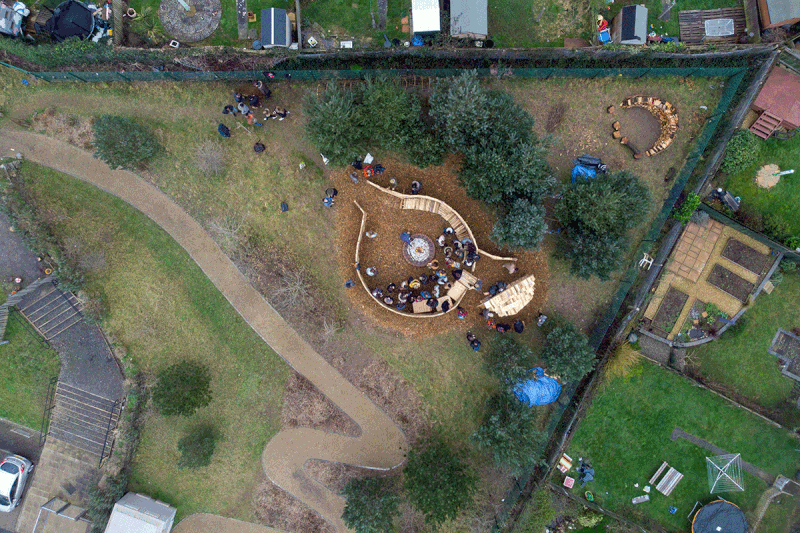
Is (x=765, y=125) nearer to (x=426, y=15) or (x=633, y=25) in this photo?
(x=633, y=25)

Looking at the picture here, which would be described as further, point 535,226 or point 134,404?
point 134,404

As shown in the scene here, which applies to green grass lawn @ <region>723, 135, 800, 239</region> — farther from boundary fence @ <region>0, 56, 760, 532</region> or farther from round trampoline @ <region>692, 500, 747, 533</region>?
round trampoline @ <region>692, 500, 747, 533</region>

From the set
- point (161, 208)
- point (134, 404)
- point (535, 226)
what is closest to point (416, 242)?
point (535, 226)

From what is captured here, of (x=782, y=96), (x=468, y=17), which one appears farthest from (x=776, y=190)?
(x=468, y=17)

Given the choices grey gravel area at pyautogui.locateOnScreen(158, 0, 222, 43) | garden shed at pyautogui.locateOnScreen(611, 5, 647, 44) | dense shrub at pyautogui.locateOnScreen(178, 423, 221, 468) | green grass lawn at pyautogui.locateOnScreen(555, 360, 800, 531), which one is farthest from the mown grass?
garden shed at pyautogui.locateOnScreen(611, 5, 647, 44)

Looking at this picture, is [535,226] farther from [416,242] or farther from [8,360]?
[8,360]

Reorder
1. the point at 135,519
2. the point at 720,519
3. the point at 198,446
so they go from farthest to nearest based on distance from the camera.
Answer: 1. the point at 720,519
2. the point at 135,519
3. the point at 198,446
